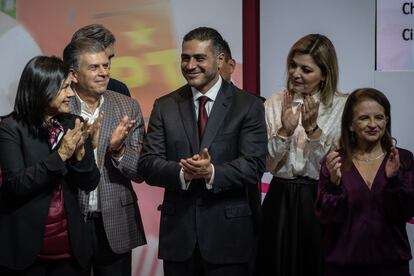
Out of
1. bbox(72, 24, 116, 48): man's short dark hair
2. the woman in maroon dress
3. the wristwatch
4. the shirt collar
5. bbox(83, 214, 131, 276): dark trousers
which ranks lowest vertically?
bbox(83, 214, 131, 276): dark trousers

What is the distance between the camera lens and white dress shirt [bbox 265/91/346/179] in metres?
3.31

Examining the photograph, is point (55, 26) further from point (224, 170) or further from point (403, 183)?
point (403, 183)

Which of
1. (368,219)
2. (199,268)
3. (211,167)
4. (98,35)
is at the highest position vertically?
(98,35)

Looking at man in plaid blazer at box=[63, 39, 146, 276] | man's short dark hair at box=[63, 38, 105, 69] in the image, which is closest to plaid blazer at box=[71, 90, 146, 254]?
man in plaid blazer at box=[63, 39, 146, 276]

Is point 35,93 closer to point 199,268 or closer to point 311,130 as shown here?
point 199,268

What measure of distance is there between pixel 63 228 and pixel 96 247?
35cm

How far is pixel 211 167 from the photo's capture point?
2.99m

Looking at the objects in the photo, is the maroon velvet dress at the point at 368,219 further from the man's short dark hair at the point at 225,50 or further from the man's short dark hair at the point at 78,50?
the man's short dark hair at the point at 78,50

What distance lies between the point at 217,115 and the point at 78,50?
815mm

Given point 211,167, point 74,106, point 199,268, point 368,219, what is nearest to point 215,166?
point 211,167

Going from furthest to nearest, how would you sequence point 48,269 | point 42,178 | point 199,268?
point 199,268 < point 48,269 < point 42,178

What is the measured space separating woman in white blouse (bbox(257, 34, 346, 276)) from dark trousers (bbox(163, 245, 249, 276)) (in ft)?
1.21

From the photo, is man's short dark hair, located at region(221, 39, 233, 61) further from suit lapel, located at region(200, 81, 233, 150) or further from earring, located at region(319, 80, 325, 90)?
earring, located at region(319, 80, 325, 90)

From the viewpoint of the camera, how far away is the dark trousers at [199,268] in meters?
3.07
